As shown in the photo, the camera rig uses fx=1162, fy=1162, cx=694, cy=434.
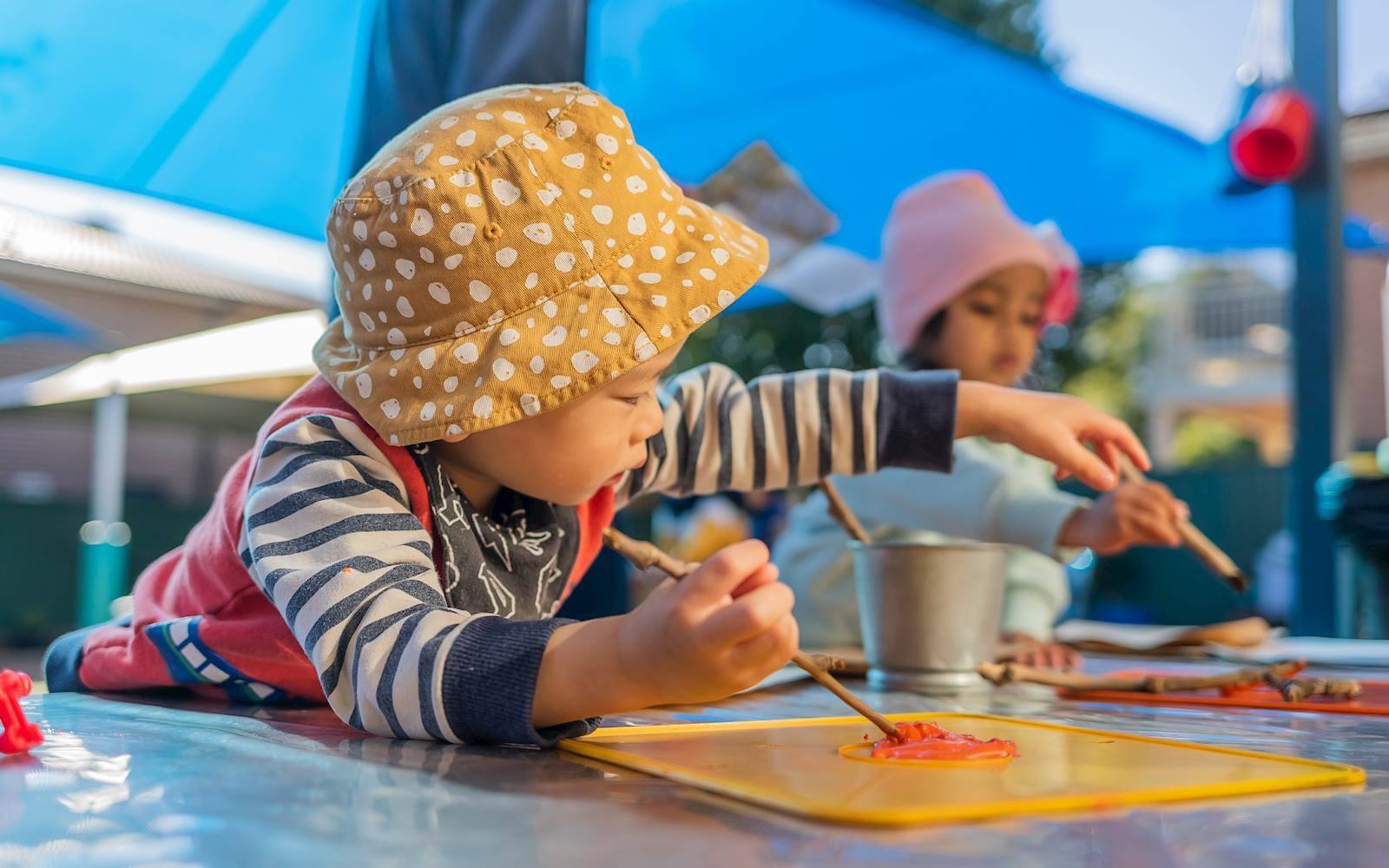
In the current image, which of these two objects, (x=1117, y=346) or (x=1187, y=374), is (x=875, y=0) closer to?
(x=1117, y=346)

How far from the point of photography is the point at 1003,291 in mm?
2070

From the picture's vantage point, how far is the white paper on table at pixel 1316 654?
1356mm

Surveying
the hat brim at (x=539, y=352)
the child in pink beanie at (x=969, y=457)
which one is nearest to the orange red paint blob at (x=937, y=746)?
the hat brim at (x=539, y=352)

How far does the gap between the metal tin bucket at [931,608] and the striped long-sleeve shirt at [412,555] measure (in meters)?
0.09

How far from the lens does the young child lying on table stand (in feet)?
2.05

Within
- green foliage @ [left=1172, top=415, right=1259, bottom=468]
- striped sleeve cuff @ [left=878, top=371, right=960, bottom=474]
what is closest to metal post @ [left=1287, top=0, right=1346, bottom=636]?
striped sleeve cuff @ [left=878, top=371, right=960, bottom=474]

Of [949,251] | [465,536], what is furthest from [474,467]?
[949,251]

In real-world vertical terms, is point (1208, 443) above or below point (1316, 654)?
above

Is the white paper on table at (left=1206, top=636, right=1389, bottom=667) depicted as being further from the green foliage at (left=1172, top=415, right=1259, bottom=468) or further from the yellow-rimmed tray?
the green foliage at (left=1172, top=415, right=1259, bottom=468)

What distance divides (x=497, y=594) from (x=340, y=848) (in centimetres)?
52

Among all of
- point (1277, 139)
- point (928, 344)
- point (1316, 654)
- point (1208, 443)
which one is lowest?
point (1316, 654)

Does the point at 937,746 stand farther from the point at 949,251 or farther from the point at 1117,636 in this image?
the point at 949,251

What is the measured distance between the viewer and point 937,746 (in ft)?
2.00

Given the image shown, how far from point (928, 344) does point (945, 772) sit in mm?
1607
